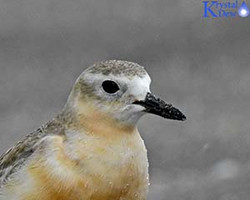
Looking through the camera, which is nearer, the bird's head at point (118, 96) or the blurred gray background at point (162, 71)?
the bird's head at point (118, 96)

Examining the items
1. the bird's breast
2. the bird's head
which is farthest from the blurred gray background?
the bird's head

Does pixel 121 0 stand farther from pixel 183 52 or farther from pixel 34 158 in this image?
pixel 34 158

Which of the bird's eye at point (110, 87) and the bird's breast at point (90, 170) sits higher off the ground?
the bird's eye at point (110, 87)

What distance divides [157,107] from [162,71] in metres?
5.12

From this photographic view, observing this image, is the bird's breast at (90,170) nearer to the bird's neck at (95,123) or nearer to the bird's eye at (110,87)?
the bird's neck at (95,123)

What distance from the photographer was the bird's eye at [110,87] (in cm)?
506

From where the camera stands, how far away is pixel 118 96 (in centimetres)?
505

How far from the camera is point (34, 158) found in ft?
17.2

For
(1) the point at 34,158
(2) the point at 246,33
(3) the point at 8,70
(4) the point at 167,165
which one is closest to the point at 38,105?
(3) the point at 8,70

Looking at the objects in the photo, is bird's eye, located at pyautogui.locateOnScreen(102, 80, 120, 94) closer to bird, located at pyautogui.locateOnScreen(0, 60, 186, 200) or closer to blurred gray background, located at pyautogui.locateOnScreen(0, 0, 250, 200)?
bird, located at pyautogui.locateOnScreen(0, 60, 186, 200)

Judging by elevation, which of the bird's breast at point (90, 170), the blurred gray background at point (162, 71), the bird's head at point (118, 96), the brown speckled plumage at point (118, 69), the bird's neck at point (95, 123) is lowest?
the bird's breast at point (90, 170)

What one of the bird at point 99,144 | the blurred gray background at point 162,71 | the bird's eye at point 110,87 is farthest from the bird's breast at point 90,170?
the blurred gray background at point 162,71

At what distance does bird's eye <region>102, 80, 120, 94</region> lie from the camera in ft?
16.6

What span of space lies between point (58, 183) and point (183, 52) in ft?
18.2
